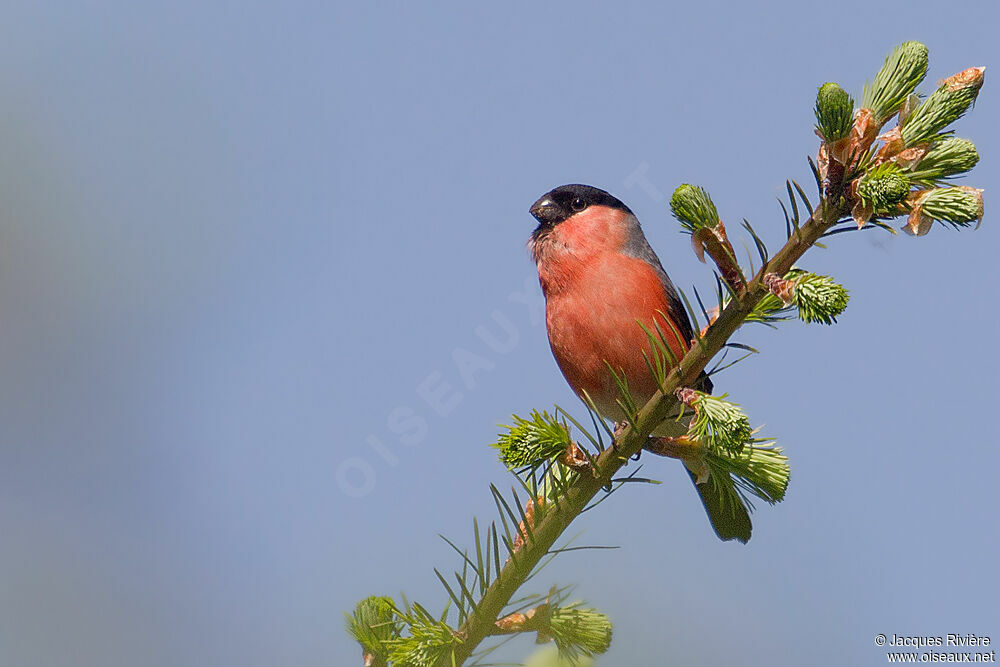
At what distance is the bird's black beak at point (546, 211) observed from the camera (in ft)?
14.0

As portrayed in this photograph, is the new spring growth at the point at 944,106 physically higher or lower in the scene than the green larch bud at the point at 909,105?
lower

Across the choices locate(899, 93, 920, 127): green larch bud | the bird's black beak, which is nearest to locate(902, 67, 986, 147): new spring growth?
locate(899, 93, 920, 127): green larch bud

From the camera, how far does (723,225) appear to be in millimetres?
1921

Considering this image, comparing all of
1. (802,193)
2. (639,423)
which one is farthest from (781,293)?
(639,423)

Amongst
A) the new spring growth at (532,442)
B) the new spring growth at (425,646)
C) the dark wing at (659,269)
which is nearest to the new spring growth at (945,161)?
the new spring growth at (532,442)

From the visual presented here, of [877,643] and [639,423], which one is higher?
[639,423]

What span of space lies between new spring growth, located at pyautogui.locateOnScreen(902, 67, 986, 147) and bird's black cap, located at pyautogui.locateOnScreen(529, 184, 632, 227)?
101 inches

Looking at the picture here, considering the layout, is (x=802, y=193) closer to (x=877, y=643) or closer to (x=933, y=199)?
(x=933, y=199)

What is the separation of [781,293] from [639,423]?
1.55 feet

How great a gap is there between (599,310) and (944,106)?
1.94m

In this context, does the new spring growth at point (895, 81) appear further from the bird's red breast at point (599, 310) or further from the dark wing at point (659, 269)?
the dark wing at point (659, 269)

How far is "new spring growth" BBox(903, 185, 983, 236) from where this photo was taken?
64.7 inches

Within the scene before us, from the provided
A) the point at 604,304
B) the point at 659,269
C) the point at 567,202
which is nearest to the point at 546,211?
the point at 567,202

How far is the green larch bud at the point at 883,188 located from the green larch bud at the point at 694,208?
0.32 metres
